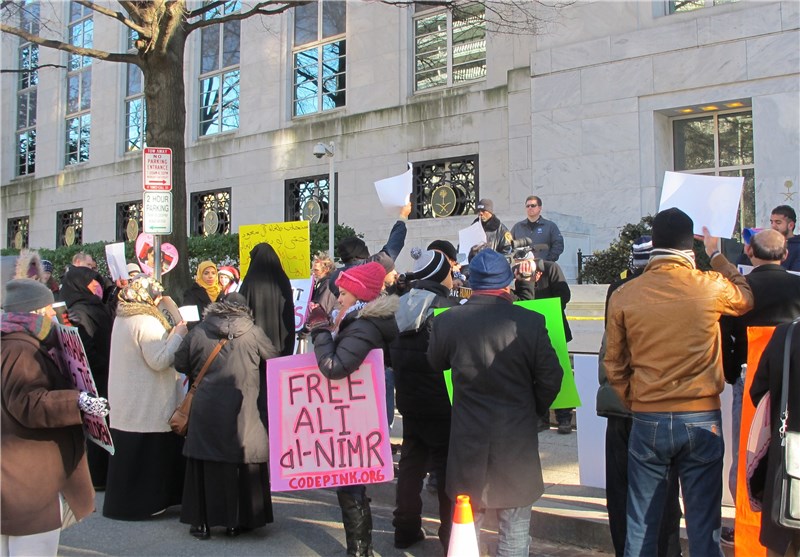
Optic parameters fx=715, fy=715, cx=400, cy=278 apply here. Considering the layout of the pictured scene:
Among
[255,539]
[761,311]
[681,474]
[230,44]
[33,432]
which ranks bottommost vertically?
[255,539]

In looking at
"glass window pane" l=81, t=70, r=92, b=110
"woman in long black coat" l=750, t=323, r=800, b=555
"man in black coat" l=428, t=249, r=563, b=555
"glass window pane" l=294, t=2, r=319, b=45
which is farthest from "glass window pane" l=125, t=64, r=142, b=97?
"woman in long black coat" l=750, t=323, r=800, b=555

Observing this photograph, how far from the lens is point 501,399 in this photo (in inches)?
149

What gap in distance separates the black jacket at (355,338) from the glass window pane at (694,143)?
1052 centimetres

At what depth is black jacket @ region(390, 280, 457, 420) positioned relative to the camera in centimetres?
478

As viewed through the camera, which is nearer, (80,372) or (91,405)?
(91,405)

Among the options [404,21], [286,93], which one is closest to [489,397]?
[404,21]

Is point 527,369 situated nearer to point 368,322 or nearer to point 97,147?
point 368,322

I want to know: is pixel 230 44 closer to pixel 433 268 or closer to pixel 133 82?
pixel 133 82

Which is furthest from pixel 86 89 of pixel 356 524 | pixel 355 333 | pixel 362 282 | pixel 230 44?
pixel 356 524

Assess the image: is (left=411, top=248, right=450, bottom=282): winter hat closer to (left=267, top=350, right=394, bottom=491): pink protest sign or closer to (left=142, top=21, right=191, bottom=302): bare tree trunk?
(left=267, top=350, right=394, bottom=491): pink protest sign

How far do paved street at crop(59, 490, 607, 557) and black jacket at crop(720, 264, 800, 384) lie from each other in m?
1.64

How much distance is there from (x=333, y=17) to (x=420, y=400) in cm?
1720

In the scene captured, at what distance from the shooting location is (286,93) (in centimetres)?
2031

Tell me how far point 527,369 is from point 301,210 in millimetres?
16571
